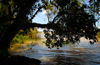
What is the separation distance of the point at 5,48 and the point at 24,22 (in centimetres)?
262

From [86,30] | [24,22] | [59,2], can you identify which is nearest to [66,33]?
[86,30]

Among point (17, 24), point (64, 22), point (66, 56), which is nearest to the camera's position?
point (64, 22)

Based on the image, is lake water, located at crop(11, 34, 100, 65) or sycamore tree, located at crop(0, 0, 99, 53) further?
lake water, located at crop(11, 34, 100, 65)

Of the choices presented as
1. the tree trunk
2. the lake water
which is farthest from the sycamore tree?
the lake water

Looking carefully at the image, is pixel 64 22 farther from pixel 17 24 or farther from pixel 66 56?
pixel 66 56

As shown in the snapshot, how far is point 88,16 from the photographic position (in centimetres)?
834

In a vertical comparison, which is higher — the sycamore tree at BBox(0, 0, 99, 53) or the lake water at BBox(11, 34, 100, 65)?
the sycamore tree at BBox(0, 0, 99, 53)

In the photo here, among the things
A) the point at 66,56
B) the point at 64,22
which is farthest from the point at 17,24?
the point at 66,56

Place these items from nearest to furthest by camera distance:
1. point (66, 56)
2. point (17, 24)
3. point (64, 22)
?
1. point (64, 22)
2. point (17, 24)
3. point (66, 56)

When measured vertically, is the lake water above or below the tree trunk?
below

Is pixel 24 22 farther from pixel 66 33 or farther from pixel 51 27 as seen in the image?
pixel 66 33

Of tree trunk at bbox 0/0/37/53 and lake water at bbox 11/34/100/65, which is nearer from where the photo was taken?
tree trunk at bbox 0/0/37/53

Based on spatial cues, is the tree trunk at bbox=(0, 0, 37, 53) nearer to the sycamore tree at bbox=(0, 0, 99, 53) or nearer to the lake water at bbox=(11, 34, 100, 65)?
the sycamore tree at bbox=(0, 0, 99, 53)

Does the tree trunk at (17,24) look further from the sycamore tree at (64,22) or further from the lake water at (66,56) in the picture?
the lake water at (66,56)
